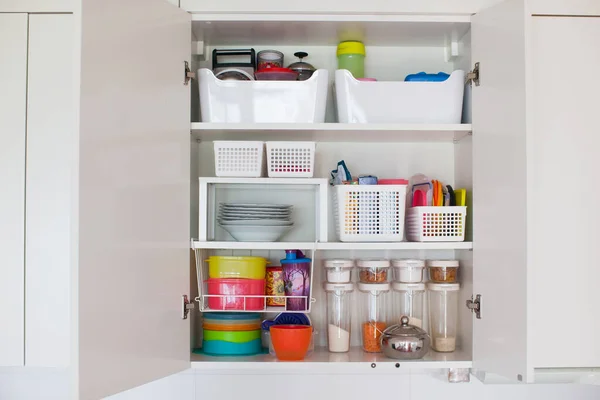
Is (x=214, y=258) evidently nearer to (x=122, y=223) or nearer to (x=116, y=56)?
(x=122, y=223)

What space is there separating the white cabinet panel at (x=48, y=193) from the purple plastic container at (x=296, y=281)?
0.55m

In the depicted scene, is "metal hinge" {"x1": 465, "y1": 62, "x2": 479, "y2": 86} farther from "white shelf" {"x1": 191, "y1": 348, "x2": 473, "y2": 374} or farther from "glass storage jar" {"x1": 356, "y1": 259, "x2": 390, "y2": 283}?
Answer: "white shelf" {"x1": 191, "y1": 348, "x2": 473, "y2": 374}

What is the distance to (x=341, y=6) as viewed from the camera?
181 cm

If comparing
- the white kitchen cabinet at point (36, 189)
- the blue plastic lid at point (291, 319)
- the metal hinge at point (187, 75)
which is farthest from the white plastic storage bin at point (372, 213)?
the white kitchen cabinet at point (36, 189)

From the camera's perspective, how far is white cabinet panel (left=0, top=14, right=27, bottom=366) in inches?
66.7

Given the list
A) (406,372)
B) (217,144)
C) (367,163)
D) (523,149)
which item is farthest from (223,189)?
(523,149)

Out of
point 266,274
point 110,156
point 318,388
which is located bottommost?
point 318,388

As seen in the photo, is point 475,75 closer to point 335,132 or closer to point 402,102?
point 402,102

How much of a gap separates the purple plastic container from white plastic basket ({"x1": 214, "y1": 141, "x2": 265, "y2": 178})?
240 mm

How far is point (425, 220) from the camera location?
1851 mm

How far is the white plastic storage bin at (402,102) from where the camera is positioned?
6.05 ft

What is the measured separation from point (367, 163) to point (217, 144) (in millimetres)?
458

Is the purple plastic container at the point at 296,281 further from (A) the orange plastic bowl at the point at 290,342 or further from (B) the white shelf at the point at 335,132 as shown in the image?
(B) the white shelf at the point at 335,132

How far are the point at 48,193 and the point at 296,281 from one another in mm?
651
